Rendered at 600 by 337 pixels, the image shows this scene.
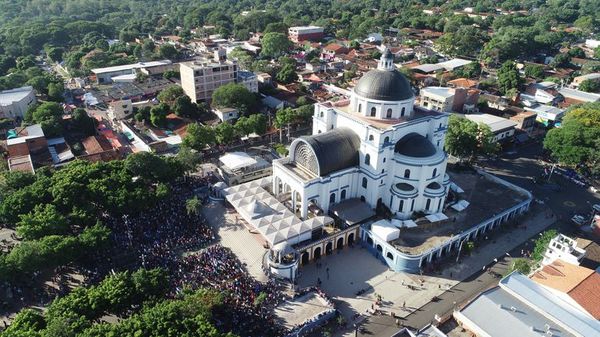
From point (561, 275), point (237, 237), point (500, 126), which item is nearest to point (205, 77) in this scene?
point (237, 237)

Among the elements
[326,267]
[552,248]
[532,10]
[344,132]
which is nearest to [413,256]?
[326,267]

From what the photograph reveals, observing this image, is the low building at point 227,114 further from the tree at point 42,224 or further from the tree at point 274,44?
the tree at point 274,44

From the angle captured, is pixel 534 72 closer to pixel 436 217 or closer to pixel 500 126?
pixel 500 126

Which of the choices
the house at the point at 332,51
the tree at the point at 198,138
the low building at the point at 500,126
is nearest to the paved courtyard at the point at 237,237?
the tree at the point at 198,138

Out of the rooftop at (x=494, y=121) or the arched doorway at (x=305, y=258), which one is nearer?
the arched doorway at (x=305, y=258)

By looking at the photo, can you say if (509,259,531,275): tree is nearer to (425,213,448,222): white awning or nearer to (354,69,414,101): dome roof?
(425,213,448,222): white awning

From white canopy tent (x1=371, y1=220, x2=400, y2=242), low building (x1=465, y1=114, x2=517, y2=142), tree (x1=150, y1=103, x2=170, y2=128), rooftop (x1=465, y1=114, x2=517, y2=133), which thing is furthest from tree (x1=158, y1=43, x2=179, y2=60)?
white canopy tent (x1=371, y1=220, x2=400, y2=242)
